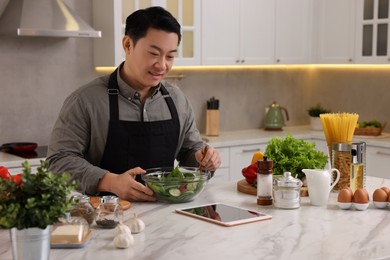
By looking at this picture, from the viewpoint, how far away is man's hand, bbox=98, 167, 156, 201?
9.09 ft

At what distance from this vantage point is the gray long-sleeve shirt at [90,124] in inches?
115

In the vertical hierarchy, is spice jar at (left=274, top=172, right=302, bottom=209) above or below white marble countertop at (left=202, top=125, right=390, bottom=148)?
above

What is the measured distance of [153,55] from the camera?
10.00ft

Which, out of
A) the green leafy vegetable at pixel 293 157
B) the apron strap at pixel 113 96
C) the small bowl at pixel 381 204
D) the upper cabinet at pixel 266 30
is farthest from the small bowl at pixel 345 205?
the upper cabinet at pixel 266 30

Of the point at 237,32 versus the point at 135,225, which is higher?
the point at 237,32

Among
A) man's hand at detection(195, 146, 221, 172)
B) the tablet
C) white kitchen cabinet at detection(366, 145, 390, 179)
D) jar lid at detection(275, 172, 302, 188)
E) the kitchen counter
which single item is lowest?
white kitchen cabinet at detection(366, 145, 390, 179)

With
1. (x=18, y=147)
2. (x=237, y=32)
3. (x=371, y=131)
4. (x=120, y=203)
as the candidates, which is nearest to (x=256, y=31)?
(x=237, y=32)

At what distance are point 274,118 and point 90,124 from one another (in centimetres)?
334

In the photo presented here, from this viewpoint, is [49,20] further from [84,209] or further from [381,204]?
[381,204]

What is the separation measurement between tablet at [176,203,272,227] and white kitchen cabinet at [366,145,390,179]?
294 cm

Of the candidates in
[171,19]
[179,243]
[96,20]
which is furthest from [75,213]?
[96,20]

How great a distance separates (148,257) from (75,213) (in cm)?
43

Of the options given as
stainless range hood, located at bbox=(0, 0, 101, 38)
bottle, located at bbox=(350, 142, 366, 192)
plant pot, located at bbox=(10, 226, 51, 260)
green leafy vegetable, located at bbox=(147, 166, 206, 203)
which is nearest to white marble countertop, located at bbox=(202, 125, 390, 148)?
stainless range hood, located at bbox=(0, 0, 101, 38)

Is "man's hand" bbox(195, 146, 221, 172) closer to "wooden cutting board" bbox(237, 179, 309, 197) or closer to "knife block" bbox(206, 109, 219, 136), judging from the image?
"wooden cutting board" bbox(237, 179, 309, 197)
